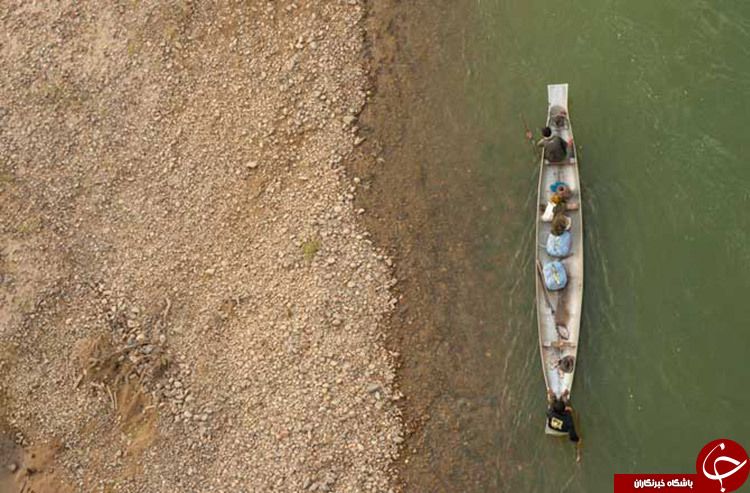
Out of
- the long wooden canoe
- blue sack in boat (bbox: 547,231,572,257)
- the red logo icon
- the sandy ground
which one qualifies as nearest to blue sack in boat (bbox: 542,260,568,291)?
the long wooden canoe

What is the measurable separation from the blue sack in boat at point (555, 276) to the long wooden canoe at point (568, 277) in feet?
0.38

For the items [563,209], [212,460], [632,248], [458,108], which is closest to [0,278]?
[212,460]

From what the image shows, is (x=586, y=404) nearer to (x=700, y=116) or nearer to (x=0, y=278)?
(x=700, y=116)

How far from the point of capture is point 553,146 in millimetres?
14016

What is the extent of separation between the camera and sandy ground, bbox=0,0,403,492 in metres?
14.4

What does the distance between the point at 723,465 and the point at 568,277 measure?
4401mm

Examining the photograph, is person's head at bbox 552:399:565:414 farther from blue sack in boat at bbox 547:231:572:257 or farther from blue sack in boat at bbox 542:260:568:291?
blue sack in boat at bbox 547:231:572:257

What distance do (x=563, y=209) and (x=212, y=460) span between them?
8866mm

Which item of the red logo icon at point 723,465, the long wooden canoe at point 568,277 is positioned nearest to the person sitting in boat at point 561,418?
the long wooden canoe at point 568,277

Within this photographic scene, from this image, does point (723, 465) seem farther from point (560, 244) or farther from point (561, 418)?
point (560, 244)

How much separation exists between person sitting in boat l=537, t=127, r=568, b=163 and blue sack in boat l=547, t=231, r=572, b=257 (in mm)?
1577

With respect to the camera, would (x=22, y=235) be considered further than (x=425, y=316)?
Yes

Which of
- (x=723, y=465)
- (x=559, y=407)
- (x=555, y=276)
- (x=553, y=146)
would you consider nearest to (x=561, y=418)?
(x=559, y=407)

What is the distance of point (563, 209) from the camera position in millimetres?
14125
